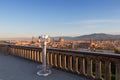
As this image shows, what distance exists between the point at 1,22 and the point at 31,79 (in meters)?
13.7

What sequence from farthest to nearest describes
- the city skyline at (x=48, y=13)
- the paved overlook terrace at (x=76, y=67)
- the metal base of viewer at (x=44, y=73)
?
1. the city skyline at (x=48, y=13)
2. the metal base of viewer at (x=44, y=73)
3. the paved overlook terrace at (x=76, y=67)

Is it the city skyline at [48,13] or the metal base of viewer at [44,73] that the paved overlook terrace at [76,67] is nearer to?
the metal base of viewer at [44,73]

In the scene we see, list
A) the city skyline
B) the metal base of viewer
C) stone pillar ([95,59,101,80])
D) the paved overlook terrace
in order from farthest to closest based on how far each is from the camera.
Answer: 1. the city skyline
2. the metal base of viewer
3. stone pillar ([95,59,101,80])
4. the paved overlook terrace

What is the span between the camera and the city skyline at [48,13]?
1602 centimetres

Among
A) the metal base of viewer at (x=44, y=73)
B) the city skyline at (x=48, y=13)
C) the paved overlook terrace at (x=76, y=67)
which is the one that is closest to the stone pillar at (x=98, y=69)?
the paved overlook terrace at (x=76, y=67)

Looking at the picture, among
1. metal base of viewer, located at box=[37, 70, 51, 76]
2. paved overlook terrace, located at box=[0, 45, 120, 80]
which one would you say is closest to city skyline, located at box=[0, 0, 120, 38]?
paved overlook terrace, located at box=[0, 45, 120, 80]

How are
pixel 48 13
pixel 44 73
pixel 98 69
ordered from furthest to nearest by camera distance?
pixel 48 13
pixel 44 73
pixel 98 69

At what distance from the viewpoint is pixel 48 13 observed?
739 inches

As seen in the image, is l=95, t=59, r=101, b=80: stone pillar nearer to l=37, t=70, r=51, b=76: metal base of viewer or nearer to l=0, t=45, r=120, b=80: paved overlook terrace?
l=0, t=45, r=120, b=80: paved overlook terrace

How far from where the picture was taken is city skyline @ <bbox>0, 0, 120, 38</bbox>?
16016 mm

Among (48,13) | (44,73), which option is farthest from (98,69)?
(48,13)

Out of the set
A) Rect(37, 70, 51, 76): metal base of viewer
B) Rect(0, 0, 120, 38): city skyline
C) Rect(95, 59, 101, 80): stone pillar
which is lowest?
Rect(37, 70, 51, 76): metal base of viewer

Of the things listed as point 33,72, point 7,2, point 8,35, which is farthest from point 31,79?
point 8,35

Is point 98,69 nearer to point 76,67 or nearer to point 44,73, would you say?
point 76,67
